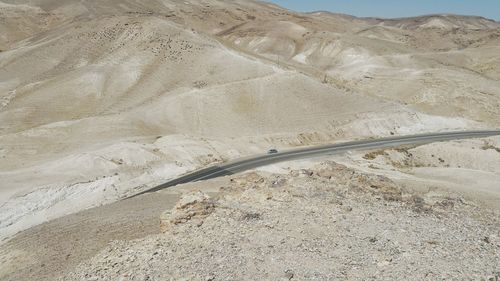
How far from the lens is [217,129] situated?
206ft

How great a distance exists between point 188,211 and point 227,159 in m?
28.7

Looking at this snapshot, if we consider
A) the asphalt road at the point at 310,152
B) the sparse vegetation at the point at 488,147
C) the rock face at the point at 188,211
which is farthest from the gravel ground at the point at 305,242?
the sparse vegetation at the point at 488,147

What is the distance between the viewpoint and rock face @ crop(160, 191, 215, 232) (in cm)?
2421

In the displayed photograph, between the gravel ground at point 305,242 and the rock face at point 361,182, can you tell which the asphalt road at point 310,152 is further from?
the gravel ground at point 305,242

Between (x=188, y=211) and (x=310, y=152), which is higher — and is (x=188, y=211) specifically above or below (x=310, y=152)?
above

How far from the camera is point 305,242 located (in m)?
21.6

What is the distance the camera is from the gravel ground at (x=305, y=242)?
19.0m

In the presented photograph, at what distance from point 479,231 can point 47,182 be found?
3381cm

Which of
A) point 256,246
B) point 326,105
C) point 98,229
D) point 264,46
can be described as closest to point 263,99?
point 326,105

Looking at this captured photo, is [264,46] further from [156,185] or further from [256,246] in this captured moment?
[256,246]

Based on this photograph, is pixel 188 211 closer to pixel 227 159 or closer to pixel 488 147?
pixel 227 159

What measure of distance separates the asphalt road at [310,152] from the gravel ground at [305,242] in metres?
16.7

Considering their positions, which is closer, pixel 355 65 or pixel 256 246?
pixel 256 246

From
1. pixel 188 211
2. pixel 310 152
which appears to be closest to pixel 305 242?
pixel 188 211
